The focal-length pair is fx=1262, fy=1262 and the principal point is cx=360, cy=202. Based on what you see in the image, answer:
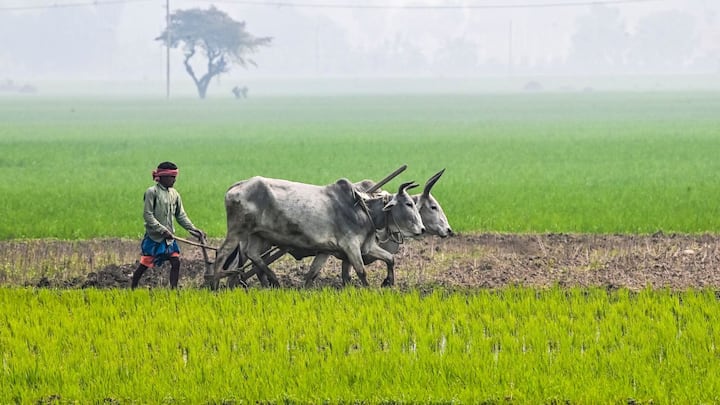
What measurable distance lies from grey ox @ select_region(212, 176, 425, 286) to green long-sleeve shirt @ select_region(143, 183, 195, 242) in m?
0.49

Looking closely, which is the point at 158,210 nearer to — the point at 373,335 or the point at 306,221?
the point at 306,221

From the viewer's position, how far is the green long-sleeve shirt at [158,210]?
11.2m

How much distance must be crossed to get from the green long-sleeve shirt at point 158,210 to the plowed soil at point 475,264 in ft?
4.74

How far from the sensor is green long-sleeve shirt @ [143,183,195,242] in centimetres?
1123

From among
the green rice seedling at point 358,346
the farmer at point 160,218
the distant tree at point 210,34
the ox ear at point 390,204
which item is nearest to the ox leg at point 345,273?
the green rice seedling at point 358,346

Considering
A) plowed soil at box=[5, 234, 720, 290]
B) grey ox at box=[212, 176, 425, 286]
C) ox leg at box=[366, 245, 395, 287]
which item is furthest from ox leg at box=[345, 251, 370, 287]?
plowed soil at box=[5, 234, 720, 290]

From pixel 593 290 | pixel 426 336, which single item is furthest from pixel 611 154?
pixel 426 336

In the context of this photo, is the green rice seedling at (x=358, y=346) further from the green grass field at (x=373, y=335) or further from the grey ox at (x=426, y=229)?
the grey ox at (x=426, y=229)

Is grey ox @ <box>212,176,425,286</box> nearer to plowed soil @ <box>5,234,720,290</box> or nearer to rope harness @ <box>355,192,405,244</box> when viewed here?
rope harness @ <box>355,192,405,244</box>

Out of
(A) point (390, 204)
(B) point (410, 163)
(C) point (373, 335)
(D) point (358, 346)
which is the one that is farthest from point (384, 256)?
(B) point (410, 163)

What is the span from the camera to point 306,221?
1134 cm

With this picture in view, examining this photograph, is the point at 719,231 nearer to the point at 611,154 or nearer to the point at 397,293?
the point at 397,293

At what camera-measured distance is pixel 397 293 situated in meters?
11.2

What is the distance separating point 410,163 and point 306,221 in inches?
797
